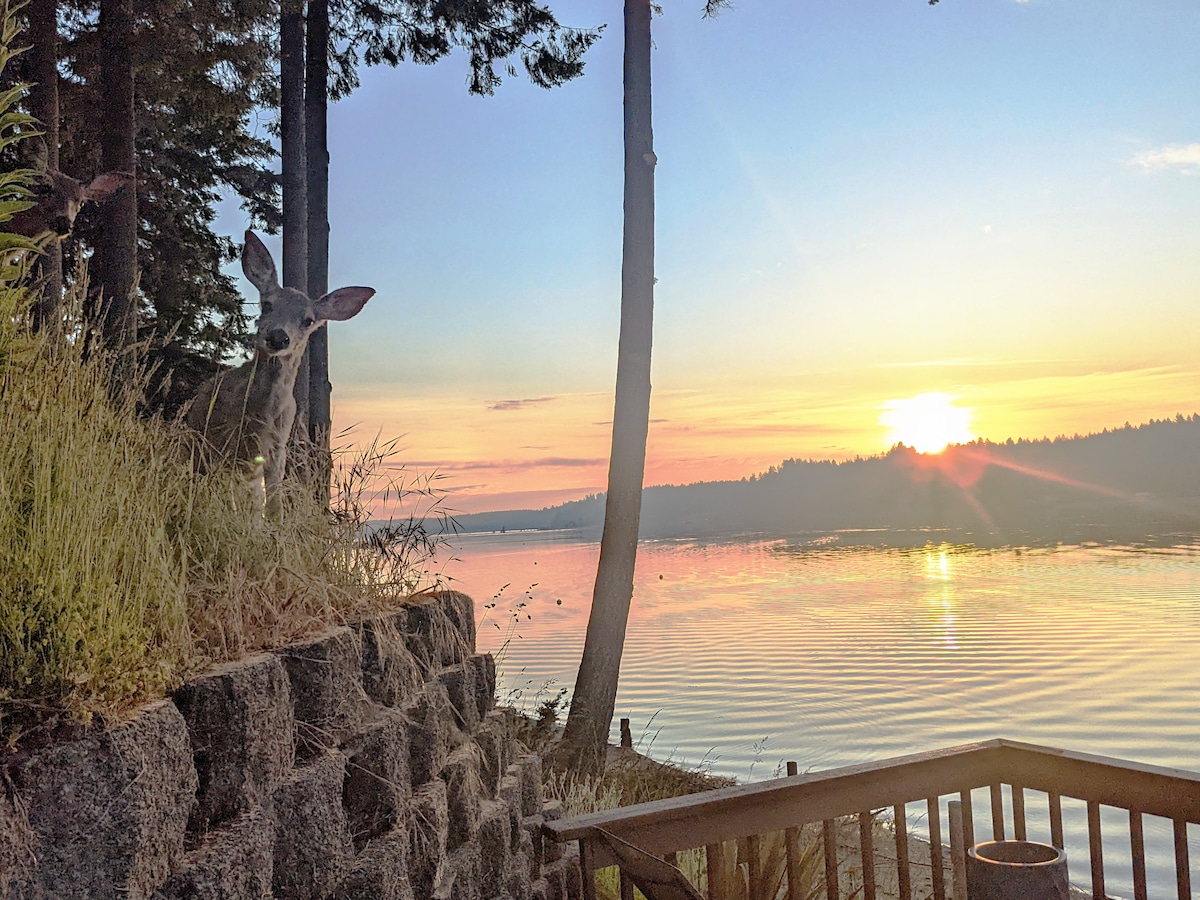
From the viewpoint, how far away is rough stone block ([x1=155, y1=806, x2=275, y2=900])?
1656 millimetres

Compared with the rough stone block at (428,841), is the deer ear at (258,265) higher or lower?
higher

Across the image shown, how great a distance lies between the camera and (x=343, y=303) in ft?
14.1

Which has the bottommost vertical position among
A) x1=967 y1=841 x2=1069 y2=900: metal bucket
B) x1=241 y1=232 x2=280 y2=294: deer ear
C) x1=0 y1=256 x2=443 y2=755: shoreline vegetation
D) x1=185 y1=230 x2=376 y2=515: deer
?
x1=967 y1=841 x2=1069 y2=900: metal bucket

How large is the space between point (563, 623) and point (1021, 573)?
726 inches

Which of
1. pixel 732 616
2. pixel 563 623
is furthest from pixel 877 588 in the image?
pixel 563 623

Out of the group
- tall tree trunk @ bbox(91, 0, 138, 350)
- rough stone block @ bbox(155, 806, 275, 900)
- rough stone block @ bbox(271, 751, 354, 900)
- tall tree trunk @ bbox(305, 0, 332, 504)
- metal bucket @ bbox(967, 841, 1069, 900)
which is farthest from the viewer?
tall tree trunk @ bbox(305, 0, 332, 504)

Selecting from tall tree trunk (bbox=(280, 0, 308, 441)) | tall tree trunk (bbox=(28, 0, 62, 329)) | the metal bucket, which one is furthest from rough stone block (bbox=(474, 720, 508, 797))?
tall tree trunk (bbox=(28, 0, 62, 329))

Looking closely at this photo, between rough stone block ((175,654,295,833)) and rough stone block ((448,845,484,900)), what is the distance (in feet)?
3.67

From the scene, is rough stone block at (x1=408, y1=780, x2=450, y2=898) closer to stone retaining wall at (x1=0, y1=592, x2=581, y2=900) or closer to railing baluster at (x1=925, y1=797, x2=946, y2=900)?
stone retaining wall at (x1=0, y1=592, x2=581, y2=900)

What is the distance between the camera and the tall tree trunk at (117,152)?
7832 millimetres

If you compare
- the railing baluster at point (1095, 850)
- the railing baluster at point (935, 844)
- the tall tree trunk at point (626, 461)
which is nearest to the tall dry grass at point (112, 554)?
the railing baluster at point (935, 844)

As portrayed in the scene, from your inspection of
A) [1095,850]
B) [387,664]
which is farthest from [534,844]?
[1095,850]

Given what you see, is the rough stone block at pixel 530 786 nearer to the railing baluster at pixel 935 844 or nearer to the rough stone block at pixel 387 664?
the rough stone block at pixel 387 664

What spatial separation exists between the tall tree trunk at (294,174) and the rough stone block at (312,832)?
265 inches
